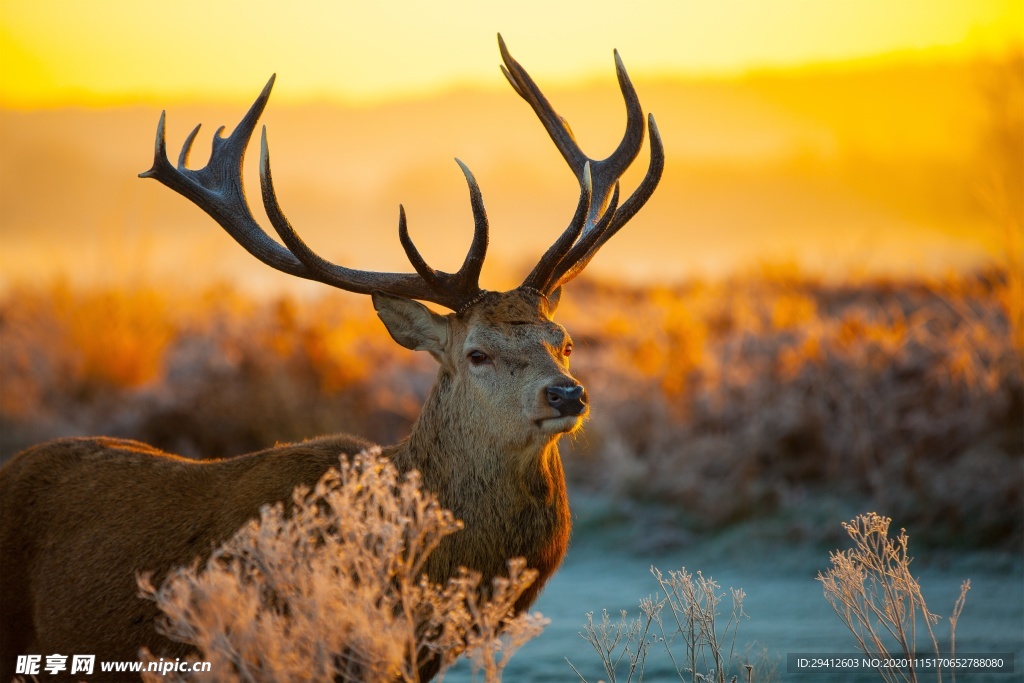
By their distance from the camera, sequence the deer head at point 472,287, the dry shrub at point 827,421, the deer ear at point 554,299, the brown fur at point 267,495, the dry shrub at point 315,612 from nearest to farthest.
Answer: the dry shrub at point 315,612 → the brown fur at point 267,495 → the deer head at point 472,287 → the deer ear at point 554,299 → the dry shrub at point 827,421

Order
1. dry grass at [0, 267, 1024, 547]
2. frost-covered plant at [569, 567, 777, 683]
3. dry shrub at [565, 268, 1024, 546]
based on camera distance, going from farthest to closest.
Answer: dry grass at [0, 267, 1024, 547], dry shrub at [565, 268, 1024, 546], frost-covered plant at [569, 567, 777, 683]

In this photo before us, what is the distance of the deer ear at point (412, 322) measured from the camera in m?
5.66

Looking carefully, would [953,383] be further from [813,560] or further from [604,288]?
[604,288]

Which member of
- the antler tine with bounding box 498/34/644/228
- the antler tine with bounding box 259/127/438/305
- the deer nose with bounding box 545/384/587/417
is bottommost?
the deer nose with bounding box 545/384/587/417

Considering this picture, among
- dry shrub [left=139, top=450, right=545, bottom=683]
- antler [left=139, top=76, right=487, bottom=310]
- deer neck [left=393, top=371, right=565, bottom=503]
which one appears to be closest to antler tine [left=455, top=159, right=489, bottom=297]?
antler [left=139, top=76, right=487, bottom=310]

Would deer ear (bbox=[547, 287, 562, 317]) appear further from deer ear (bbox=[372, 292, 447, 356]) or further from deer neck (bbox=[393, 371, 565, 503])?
deer neck (bbox=[393, 371, 565, 503])

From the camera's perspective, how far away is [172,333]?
14.5 m

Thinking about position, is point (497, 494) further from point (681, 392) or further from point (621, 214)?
point (681, 392)

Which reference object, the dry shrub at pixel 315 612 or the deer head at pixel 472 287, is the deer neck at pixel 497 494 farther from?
the dry shrub at pixel 315 612

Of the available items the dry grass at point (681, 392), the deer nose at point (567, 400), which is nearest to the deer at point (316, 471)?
the deer nose at point (567, 400)

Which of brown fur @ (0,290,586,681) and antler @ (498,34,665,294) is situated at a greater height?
antler @ (498,34,665,294)

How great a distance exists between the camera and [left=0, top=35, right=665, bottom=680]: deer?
201 inches

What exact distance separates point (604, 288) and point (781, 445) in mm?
12750

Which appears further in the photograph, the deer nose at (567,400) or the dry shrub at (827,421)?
the dry shrub at (827,421)
